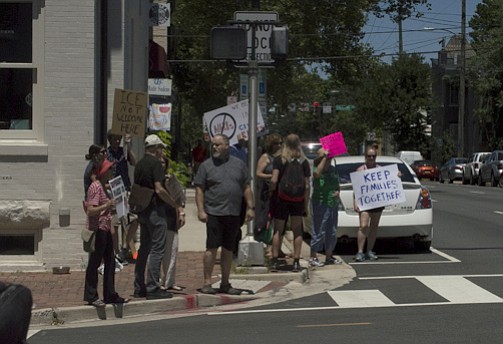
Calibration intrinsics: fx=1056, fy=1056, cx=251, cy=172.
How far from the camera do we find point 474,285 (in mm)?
12617

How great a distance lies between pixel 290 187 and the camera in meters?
13.8

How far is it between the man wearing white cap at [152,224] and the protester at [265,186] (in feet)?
10.3

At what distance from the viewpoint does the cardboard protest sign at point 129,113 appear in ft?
43.0

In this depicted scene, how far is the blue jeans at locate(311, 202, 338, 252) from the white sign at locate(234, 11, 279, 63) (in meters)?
2.39

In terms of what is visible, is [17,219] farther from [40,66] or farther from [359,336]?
[359,336]

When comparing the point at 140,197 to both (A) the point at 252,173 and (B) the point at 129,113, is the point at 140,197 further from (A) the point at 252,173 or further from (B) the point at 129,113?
(A) the point at 252,173

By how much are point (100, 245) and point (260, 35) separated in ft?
14.6

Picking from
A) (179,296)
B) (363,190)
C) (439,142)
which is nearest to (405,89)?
(439,142)

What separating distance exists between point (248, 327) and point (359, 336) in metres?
1.18

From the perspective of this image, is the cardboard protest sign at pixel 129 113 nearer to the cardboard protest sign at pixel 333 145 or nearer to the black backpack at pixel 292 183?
the black backpack at pixel 292 183

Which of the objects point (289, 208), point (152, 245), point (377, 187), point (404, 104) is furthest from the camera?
point (404, 104)

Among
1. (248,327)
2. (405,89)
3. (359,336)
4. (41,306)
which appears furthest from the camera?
(405,89)

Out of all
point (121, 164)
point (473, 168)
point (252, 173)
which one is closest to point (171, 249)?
point (252, 173)

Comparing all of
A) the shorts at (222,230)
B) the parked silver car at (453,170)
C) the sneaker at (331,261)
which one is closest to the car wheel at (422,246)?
the sneaker at (331,261)
